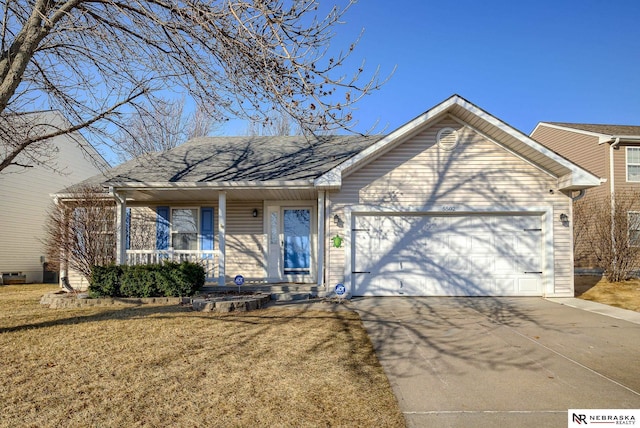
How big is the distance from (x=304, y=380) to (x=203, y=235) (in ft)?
29.9

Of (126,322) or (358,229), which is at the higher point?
(358,229)

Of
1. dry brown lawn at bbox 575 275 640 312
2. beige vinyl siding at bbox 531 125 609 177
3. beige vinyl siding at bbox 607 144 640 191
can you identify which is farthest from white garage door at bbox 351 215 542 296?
beige vinyl siding at bbox 607 144 640 191

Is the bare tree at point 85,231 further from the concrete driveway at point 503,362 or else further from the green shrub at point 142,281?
the concrete driveway at point 503,362

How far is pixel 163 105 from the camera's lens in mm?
9117

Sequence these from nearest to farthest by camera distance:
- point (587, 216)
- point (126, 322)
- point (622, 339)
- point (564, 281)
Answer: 1. point (622, 339)
2. point (126, 322)
3. point (564, 281)
4. point (587, 216)

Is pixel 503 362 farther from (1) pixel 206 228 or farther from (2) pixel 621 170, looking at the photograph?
(2) pixel 621 170

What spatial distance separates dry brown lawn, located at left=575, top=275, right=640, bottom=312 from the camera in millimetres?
10289

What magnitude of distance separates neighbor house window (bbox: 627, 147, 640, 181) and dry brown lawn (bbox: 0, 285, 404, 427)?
16.7 m

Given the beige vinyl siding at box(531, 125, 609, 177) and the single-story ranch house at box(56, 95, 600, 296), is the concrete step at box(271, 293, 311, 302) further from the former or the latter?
the beige vinyl siding at box(531, 125, 609, 177)

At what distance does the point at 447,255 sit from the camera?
11133mm

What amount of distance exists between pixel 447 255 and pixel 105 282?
8264mm

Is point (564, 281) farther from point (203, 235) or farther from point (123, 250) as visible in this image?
point (123, 250)

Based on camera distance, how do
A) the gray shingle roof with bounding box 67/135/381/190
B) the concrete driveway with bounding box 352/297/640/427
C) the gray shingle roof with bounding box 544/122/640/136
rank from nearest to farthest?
the concrete driveway with bounding box 352/297/640/427 < the gray shingle roof with bounding box 67/135/381/190 < the gray shingle roof with bounding box 544/122/640/136

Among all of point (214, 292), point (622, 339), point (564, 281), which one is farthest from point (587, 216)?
point (214, 292)
